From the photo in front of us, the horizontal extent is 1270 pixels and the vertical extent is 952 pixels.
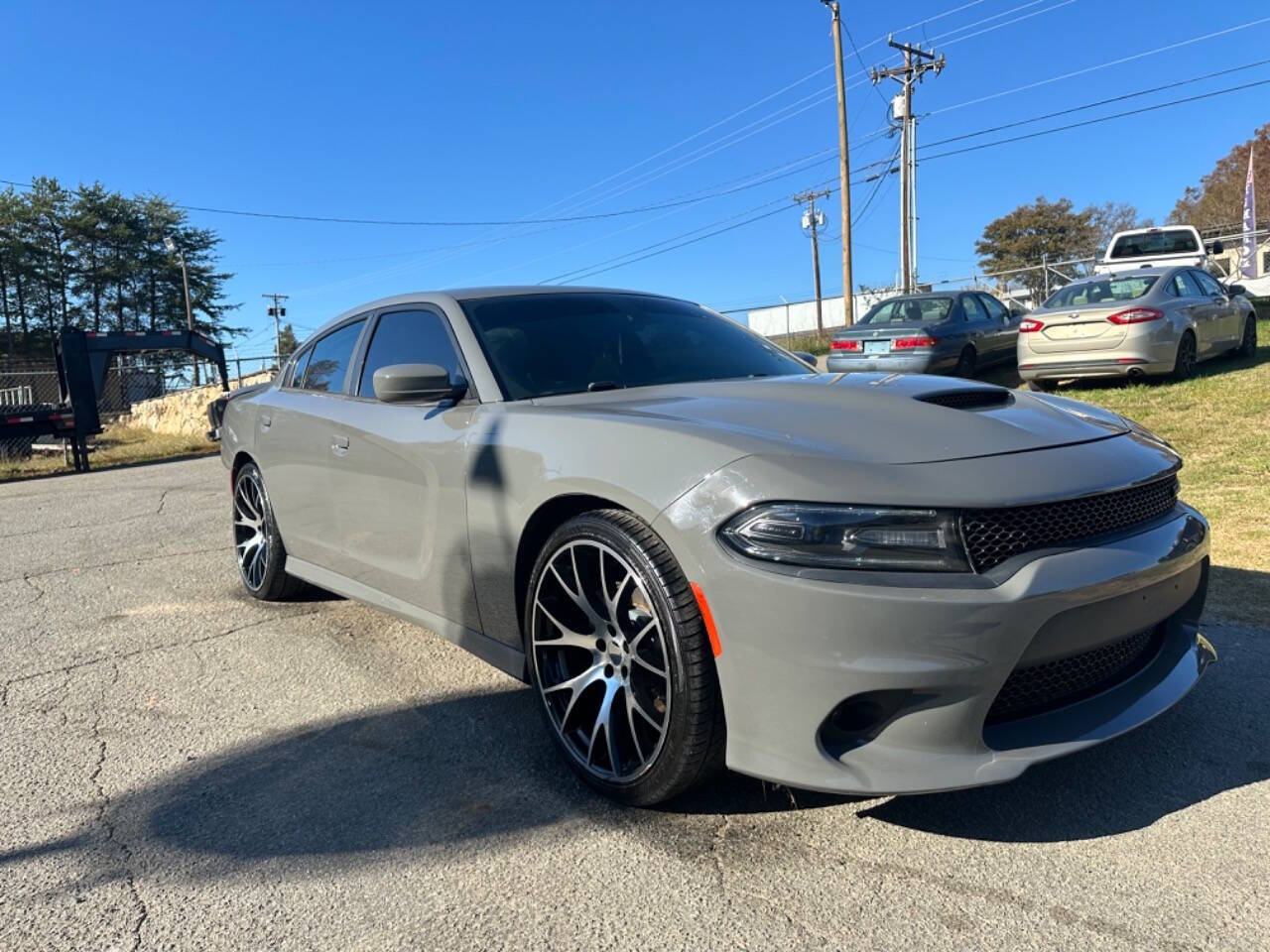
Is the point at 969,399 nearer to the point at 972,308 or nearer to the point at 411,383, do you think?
the point at 411,383

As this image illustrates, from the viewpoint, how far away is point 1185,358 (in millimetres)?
10164

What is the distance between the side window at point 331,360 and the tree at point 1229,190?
5328 cm

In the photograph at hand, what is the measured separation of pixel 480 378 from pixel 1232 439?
283 inches

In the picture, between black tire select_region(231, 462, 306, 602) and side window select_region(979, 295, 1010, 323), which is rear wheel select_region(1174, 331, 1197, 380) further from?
black tire select_region(231, 462, 306, 602)

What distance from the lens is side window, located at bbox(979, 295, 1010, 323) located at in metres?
13.4

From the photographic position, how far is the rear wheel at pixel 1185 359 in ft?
32.9

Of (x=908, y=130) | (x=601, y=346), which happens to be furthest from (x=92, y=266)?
(x=601, y=346)

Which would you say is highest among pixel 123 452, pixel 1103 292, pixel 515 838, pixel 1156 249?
pixel 1156 249

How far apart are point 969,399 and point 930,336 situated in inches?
370

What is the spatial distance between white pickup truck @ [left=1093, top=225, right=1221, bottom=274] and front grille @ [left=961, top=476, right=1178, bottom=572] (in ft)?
50.0

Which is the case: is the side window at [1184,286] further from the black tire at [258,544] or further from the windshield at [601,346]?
the black tire at [258,544]

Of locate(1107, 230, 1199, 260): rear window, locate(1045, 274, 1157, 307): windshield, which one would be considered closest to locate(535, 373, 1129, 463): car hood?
locate(1045, 274, 1157, 307): windshield

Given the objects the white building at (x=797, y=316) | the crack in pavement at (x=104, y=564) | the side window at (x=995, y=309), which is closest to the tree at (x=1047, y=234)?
the white building at (x=797, y=316)

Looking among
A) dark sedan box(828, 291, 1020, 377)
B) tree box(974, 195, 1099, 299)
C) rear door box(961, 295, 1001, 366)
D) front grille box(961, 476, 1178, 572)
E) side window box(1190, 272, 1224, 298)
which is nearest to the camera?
front grille box(961, 476, 1178, 572)
